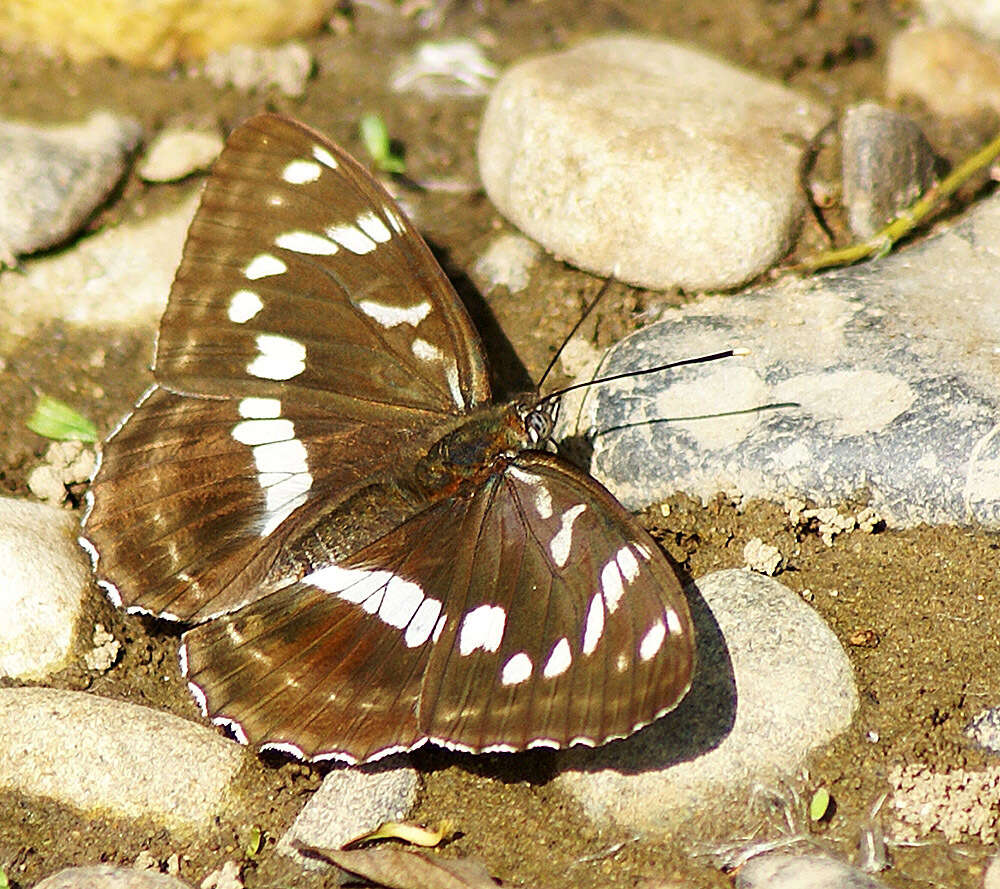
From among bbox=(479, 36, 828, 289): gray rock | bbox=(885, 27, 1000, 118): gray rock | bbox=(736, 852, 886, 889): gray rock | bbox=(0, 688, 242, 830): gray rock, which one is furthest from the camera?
bbox=(885, 27, 1000, 118): gray rock

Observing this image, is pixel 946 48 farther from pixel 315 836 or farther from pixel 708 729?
pixel 315 836

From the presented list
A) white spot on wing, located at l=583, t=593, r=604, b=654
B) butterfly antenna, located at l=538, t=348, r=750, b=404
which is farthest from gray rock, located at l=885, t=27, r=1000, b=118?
white spot on wing, located at l=583, t=593, r=604, b=654

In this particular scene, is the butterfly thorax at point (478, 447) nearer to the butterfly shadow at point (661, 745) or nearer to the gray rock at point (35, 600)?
the butterfly shadow at point (661, 745)

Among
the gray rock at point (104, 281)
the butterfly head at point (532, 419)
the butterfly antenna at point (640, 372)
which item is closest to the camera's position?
the butterfly head at point (532, 419)

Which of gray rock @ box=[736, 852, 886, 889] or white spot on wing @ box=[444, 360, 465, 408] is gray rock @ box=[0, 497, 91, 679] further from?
gray rock @ box=[736, 852, 886, 889]

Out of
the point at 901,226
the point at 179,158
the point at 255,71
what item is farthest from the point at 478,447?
the point at 255,71

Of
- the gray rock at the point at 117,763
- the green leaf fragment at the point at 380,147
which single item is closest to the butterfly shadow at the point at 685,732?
the gray rock at the point at 117,763

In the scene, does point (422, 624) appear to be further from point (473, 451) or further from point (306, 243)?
point (306, 243)
